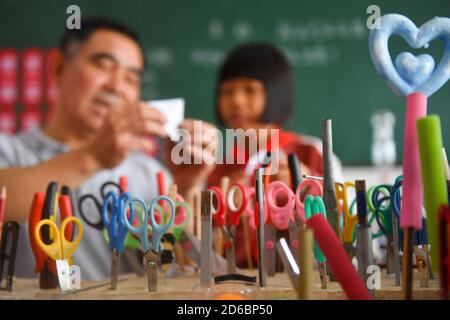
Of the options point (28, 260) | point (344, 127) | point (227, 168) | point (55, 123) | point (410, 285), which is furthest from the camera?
point (344, 127)

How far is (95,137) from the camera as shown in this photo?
1214mm

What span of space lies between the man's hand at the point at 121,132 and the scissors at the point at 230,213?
49 centimetres

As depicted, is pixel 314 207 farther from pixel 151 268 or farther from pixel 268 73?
pixel 268 73

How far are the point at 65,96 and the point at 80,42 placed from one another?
0.15 meters

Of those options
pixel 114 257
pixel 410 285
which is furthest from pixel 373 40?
pixel 114 257

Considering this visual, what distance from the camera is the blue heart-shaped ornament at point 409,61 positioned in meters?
0.48

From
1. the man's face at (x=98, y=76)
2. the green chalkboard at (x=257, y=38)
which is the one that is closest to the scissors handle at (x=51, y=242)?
the man's face at (x=98, y=76)

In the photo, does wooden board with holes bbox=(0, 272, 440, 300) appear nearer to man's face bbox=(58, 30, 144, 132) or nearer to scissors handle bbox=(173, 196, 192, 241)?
scissors handle bbox=(173, 196, 192, 241)

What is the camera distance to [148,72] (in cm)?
168

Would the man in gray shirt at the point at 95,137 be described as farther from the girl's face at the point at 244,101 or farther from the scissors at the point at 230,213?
the scissors at the point at 230,213

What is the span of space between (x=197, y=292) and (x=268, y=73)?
96cm

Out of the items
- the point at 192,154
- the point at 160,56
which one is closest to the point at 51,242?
the point at 192,154
